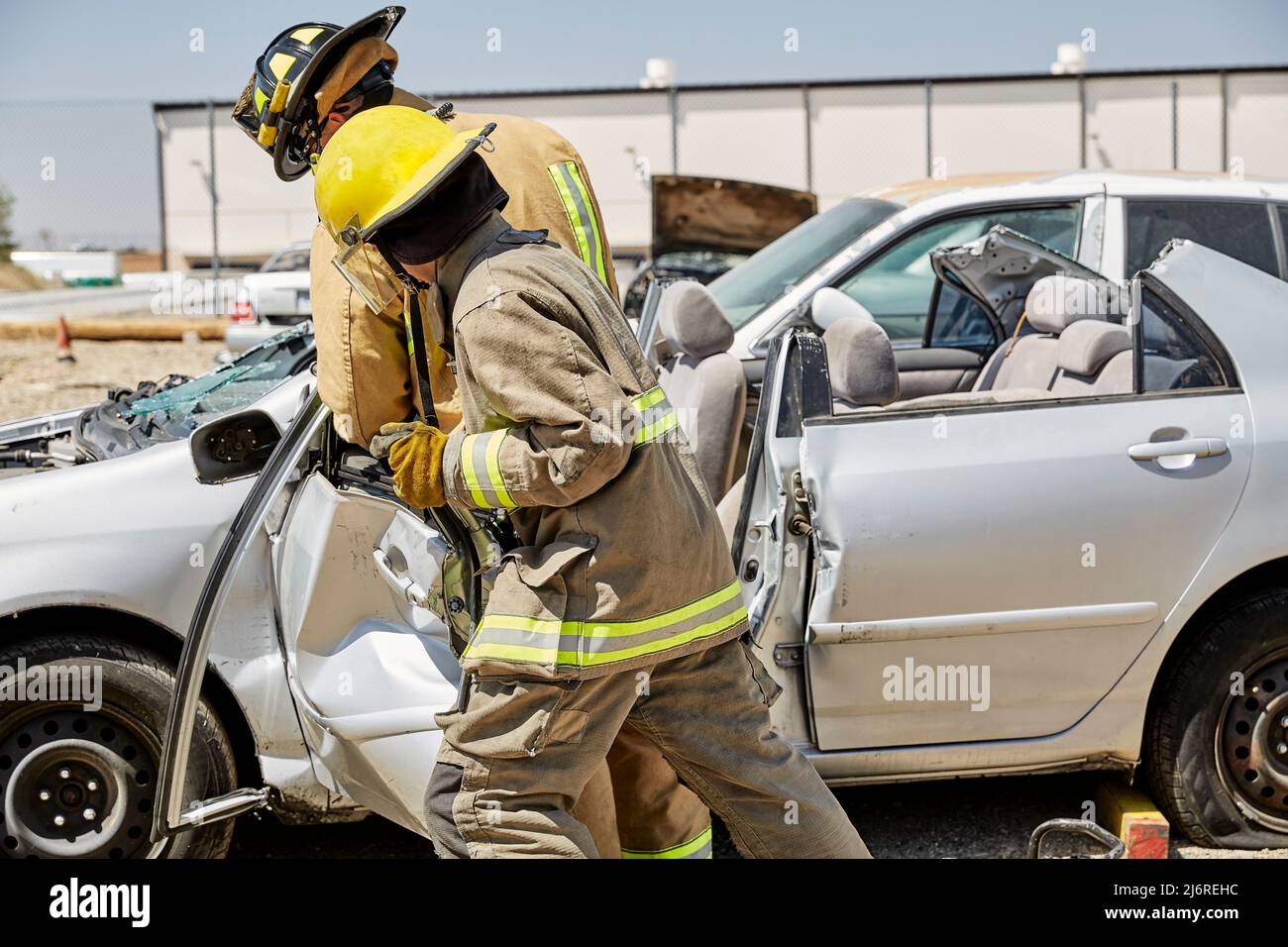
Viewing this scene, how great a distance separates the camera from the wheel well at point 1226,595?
3172mm

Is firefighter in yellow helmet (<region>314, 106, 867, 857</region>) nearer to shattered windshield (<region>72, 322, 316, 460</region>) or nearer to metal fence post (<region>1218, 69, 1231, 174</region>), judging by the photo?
shattered windshield (<region>72, 322, 316, 460</region>)

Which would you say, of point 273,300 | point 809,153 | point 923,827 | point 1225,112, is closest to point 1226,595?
point 923,827

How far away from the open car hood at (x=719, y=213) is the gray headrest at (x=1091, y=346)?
194 inches

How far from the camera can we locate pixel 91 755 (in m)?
2.89

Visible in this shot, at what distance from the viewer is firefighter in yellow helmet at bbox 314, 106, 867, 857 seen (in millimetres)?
2061

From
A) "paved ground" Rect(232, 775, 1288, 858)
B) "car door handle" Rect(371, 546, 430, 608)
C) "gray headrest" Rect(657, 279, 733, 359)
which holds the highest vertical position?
"gray headrest" Rect(657, 279, 733, 359)

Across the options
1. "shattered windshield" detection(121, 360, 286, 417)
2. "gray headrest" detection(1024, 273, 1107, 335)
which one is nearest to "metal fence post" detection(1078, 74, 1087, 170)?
"gray headrest" detection(1024, 273, 1107, 335)

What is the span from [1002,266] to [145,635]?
305 cm

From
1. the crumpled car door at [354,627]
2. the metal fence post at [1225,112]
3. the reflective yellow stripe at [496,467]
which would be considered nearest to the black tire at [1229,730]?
the crumpled car door at [354,627]

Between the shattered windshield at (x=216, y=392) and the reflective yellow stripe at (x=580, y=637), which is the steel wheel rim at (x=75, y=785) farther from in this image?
the reflective yellow stripe at (x=580, y=637)

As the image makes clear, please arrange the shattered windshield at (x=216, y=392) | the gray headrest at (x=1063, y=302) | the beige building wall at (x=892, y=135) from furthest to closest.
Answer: the beige building wall at (x=892, y=135) → the gray headrest at (x=1063, y=302) → the shattered windshield at (x=216, y=392)

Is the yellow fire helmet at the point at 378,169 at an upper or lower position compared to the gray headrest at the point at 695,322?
upper

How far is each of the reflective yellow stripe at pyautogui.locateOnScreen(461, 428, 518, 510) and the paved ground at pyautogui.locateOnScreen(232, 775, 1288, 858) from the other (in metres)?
1.70
